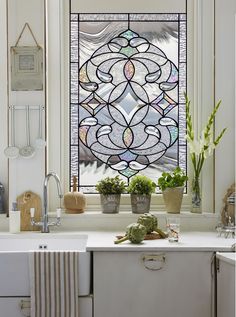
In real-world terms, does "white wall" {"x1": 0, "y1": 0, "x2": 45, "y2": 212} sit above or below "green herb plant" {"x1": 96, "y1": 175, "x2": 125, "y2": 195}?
above

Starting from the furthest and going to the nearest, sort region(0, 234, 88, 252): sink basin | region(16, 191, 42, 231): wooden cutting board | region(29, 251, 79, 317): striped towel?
region(16, 191, 42, 231): wooden cutting board < region(0, 234, 88, 252): sink basin < region(29, 251, 79, 317): striped towel

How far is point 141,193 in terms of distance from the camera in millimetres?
3680

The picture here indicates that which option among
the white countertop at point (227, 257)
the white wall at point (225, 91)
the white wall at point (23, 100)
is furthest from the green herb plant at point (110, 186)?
the white countertop at point (227, 257)

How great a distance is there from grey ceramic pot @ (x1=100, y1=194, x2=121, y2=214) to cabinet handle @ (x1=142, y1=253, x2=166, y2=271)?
69 centimetres

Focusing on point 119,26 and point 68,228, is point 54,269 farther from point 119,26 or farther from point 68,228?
point 119,26

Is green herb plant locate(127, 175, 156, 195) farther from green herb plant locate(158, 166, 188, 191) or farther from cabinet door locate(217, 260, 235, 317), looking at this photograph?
cabinet door locate(217, 260, 235, 317)

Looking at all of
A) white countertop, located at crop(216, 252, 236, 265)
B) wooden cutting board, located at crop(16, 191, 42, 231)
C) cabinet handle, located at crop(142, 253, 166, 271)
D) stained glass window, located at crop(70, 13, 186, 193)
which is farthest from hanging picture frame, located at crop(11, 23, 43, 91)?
white countertop, located at crop(216, 252, 236, 265)

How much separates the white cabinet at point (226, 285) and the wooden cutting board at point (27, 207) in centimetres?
118

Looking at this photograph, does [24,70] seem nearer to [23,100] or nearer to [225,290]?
[23,100]

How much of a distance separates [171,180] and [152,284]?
816 mm

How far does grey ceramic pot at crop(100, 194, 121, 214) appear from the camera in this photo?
3.70 m

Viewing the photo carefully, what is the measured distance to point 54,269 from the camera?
121 inches

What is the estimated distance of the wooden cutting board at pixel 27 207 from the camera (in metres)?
3.65

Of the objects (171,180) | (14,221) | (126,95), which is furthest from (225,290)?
(126,95)
